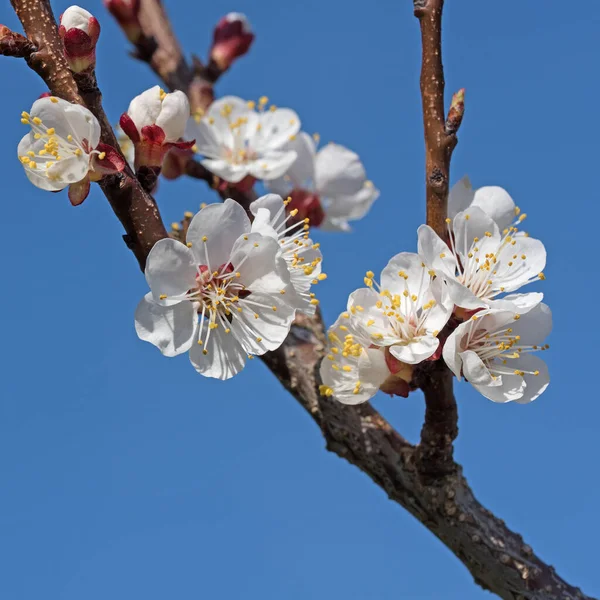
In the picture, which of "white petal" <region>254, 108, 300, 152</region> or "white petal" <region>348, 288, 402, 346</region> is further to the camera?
"white petal" <region>254, 108, 300, 152</region>

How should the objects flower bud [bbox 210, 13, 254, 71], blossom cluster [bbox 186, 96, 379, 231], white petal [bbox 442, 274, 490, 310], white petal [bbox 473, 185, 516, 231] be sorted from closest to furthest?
white petal [bbox 442, 274, 490, 310], white petal [bbox 473, 185, 516, 231], blossom cluster [bbox 186, 96, 379, 231], flower bud [bbox 210, 13, 254, 71]

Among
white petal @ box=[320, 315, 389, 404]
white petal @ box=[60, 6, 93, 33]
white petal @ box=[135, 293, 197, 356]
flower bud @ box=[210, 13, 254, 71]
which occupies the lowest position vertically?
white petal @ box=[135, 293, 197, 356]

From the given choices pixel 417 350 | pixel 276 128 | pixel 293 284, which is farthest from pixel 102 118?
pixel 276 128

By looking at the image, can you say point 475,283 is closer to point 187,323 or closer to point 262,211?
point 262,211

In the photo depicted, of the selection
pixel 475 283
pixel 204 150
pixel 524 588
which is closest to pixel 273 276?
pixel 475 283

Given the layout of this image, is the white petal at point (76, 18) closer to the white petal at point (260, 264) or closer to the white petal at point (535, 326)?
the white petal at point (260, 264)

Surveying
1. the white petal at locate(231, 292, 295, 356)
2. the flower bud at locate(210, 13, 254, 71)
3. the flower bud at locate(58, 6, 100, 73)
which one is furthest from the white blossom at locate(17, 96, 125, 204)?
the flower bud at locate(210, 13, 254, 71)

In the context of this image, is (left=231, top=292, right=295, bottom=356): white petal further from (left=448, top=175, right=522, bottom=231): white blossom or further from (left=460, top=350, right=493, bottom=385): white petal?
(left=448, top=175, right=522, bottom=231): white blossom
